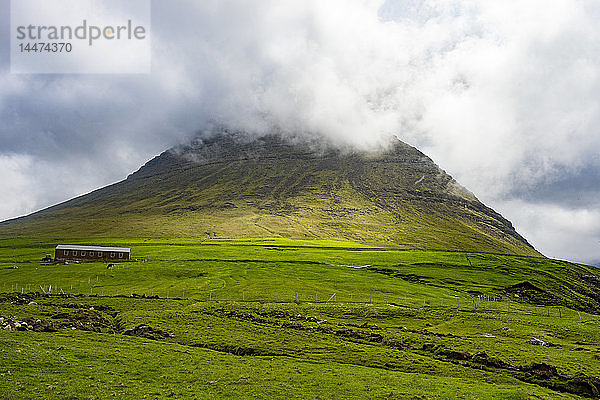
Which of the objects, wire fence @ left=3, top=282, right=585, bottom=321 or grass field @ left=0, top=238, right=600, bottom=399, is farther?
wire fence @ left=3, top=282, right=585, bottom=321

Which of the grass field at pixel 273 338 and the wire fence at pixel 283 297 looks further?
the wire fence at pixel 283 297

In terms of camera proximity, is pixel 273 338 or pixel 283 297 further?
pixel 283 297

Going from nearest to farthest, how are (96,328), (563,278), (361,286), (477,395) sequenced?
1. (477,395)
2. (96,328)
3. (361,286)
4. (563,278)

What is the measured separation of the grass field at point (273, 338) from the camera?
29.0 m

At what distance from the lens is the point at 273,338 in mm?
47031

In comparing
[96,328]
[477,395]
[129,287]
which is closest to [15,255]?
[129,287]

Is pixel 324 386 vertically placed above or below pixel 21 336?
below

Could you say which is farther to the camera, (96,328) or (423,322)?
(423,322)

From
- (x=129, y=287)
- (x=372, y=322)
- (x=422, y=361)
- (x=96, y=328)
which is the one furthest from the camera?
(x=129, y=287)

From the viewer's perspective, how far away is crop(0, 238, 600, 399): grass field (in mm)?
29016

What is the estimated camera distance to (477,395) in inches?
1158

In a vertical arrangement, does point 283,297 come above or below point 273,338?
below

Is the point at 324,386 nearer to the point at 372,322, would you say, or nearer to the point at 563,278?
the point at 372,322

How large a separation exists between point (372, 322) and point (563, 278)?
429ft
